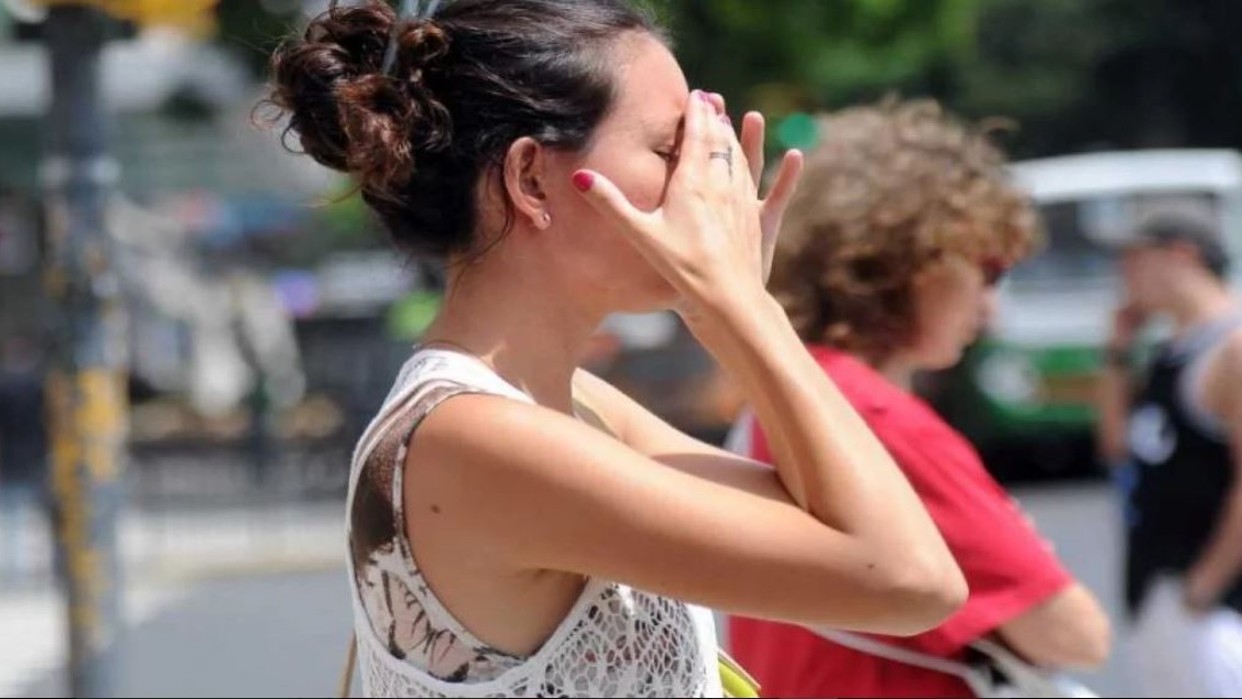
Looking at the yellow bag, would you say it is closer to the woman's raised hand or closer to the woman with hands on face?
the woman with hands on face

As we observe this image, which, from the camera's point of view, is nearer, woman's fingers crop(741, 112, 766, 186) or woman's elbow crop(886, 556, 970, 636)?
woman's elbow crop(886, 556, 970, 636)

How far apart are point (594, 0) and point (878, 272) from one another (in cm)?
117

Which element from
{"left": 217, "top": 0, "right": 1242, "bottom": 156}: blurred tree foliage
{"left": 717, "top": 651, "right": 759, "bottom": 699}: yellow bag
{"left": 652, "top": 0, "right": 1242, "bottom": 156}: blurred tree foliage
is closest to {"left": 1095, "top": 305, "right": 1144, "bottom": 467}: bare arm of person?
{"left": 717, "top": 651, "right": 759, "bottom": 699}: yellow bag

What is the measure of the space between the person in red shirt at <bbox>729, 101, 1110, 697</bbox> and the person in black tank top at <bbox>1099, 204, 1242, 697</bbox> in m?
1.17

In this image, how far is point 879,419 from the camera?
8.84ft

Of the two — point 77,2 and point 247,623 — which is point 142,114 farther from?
point 77,2

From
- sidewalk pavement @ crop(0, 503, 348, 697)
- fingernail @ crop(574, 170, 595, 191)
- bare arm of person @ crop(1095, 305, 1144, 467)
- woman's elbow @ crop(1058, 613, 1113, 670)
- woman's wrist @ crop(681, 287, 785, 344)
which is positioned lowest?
sidewalk pavement @ crop(0, 503, 348, 697)

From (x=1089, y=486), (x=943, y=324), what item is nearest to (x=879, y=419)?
(x=943, y=324)

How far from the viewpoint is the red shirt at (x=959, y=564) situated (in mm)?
2576

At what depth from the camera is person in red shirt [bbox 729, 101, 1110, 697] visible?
2.61m

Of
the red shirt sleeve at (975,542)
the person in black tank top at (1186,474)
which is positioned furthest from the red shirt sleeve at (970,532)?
the person in black tank top at (1186,474)

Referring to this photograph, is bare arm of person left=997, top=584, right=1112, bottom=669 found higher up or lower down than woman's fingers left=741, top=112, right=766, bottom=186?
lower down

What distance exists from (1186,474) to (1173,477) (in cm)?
3

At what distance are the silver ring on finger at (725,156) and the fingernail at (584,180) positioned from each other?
11 centimetres
